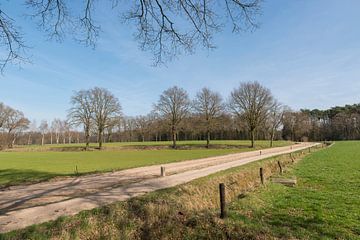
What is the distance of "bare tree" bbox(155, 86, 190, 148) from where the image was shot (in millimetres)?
66625

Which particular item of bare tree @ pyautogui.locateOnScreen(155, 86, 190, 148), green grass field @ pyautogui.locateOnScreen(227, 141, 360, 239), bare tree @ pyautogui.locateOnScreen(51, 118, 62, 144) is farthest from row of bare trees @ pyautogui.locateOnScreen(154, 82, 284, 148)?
bare tree @ pyautogui.locateOnScreen(51, 118, 62, 144)

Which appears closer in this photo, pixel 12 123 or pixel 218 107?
pixel 218 107

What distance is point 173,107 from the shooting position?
67.1m

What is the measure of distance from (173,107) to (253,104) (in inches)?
759

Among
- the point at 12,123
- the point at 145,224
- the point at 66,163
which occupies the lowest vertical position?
the point at 145,224

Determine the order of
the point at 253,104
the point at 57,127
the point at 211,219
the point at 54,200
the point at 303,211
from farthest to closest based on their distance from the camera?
the point at 57,127
the point at 253,104
the point at 54,200
the point at 303,211
the point at 211,219

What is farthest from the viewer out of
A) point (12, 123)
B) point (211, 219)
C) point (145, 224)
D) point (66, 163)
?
point (12, 123)

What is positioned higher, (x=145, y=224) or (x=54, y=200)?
(x=54, y=200)

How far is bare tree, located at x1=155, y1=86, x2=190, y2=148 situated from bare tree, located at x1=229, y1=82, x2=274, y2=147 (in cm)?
1245

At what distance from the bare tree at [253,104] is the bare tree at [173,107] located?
40.9ft

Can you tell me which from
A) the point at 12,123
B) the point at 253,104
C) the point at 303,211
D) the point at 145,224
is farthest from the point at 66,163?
the point at 12,123

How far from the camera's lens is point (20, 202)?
464 inches

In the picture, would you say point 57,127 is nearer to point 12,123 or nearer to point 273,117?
point 12,123

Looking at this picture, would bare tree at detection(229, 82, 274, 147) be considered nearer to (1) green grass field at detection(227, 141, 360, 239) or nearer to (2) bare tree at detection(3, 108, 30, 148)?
(1) green grass field at detection(227, 141, 360, 239)
